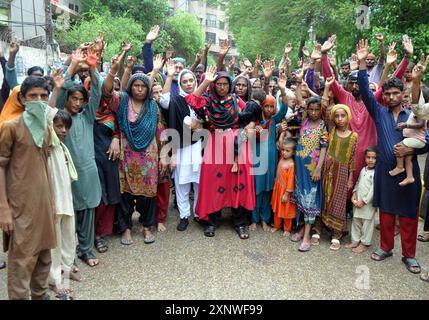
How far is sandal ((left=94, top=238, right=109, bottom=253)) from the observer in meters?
3.79

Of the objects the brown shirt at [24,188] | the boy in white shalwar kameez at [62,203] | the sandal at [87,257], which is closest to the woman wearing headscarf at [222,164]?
the sandal at [87,257]

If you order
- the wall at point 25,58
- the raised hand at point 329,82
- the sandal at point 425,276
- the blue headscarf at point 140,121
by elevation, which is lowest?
the sandal at point 425,276

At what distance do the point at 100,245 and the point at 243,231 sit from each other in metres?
1.67

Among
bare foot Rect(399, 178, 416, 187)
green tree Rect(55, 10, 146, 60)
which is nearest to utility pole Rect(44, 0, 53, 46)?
green tree Rect(55, 10, 146, 60)

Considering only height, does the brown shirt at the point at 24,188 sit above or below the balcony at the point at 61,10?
below

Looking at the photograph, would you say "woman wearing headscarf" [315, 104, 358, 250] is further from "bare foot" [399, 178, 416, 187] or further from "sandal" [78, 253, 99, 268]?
"sandal" [78, 253, 99, 268]

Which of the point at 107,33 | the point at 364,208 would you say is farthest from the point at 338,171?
the point at 107,33

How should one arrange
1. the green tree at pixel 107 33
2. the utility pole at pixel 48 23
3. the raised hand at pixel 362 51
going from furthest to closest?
1. the green tree at pixel 107 33
2. the utility pole at pixel 48 23
3. the raised hand at pixel 362 51

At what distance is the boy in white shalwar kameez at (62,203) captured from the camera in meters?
2.88

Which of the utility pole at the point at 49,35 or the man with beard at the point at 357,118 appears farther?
the utility pole at the point at 49,35

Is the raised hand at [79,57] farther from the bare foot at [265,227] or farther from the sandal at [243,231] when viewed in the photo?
the bare foot at [265,227]

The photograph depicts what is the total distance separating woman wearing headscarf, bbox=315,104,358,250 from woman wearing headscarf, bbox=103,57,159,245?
1.99 meters

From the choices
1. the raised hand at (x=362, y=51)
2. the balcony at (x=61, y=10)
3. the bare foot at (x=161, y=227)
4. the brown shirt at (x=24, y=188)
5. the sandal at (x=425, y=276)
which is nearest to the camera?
the brown shirt at (x=24, y=188)

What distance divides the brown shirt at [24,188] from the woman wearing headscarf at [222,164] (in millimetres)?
1959
